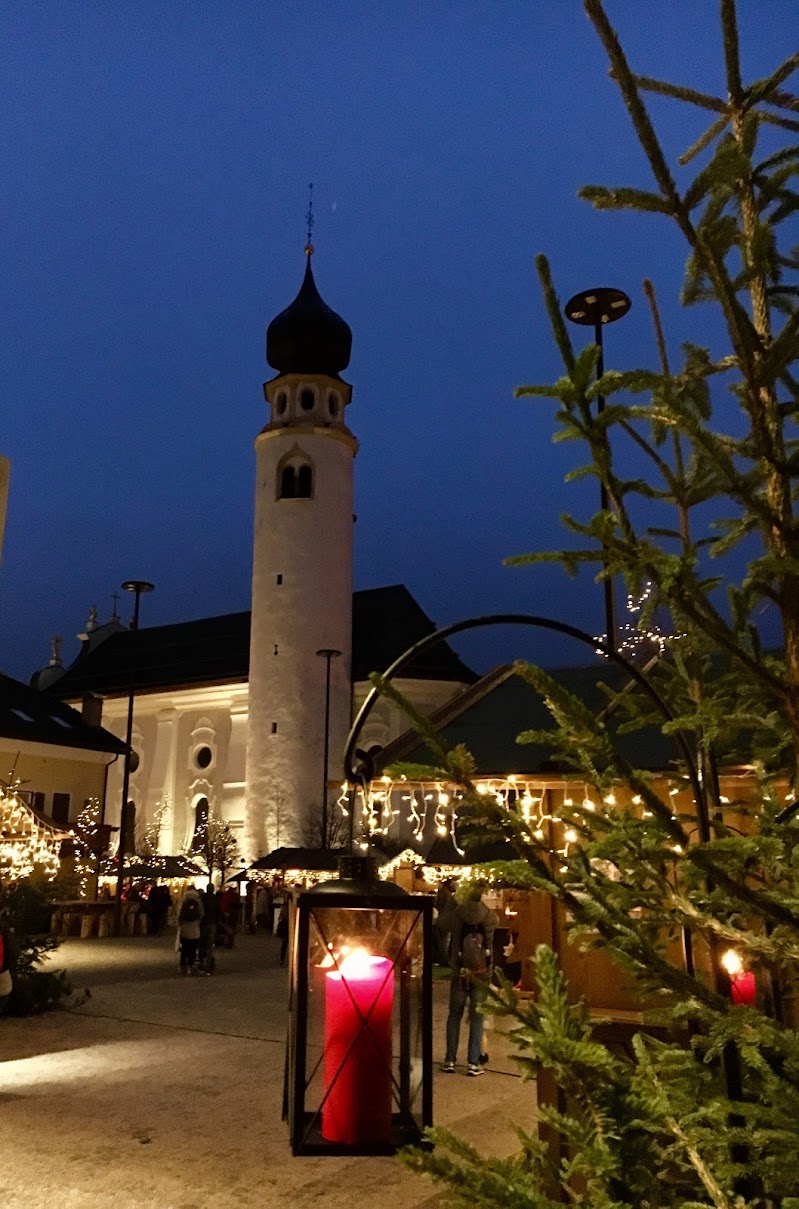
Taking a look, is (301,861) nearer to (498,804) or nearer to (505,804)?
(505,804)

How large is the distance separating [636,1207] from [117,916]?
2802cm

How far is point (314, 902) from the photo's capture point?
2559 millimetres

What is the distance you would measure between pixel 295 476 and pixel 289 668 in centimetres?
889

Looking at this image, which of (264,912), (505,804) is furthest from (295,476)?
(505,804)

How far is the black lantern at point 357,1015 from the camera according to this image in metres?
2.48

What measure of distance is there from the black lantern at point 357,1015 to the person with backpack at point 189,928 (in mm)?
16120

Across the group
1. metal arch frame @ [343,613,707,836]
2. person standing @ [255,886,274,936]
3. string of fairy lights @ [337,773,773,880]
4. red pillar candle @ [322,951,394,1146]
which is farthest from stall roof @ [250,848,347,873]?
red pillar candle @ [322,951,394,1146]

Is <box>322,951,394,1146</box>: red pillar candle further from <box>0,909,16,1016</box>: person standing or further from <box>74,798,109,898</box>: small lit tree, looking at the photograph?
<box>74,798,109,898</box>: small lit tree

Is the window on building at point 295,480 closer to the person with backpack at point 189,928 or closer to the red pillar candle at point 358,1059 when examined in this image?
the person with backpack at point 189,928

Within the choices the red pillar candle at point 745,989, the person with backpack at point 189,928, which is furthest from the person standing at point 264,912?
the red pillar candle at point 745,989

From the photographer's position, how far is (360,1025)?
248 cm

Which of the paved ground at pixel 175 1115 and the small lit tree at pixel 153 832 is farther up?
the small lit tree at pixel 153 832

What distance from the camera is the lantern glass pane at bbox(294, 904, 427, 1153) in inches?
97.3

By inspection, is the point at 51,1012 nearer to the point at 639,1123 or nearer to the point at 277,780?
the point at 639,1123
